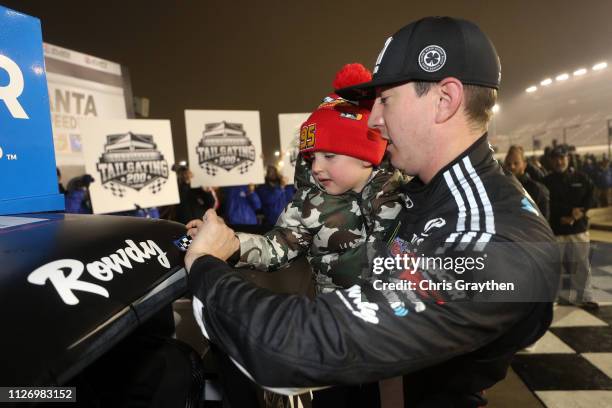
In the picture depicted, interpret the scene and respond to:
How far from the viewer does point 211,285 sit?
80cm

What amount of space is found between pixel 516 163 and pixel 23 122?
489 centimetres

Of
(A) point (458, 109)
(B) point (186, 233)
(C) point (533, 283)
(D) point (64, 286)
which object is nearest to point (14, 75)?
(B) point (186, 233)

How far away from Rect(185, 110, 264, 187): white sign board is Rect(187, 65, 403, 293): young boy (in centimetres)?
348

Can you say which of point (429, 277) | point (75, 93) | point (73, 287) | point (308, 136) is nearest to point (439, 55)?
point (429, 277)

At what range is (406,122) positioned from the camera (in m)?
1.01

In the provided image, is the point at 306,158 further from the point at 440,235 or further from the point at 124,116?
the point at 124,116

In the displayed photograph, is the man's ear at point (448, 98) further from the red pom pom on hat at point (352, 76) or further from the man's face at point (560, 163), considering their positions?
the man's face at point (560, 163)

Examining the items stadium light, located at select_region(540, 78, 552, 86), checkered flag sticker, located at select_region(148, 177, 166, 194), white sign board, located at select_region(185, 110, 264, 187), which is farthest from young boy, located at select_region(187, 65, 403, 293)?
stadium light, located at select_region(540, 78, 552, 86)

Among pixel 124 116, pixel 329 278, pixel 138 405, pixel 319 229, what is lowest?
pixel 138 405

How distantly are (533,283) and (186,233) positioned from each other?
0.87 meters

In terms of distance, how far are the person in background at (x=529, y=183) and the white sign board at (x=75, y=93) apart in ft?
13.5

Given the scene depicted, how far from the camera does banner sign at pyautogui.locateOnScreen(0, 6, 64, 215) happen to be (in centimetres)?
117

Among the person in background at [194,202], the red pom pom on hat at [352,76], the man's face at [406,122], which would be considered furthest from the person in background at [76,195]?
the man's face at [406,122]

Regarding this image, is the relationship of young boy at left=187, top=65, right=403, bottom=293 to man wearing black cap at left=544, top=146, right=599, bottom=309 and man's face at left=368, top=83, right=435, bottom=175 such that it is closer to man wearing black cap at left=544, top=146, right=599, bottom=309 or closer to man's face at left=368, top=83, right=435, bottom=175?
man's face at left=368, top=83, right=435, bottom=175
